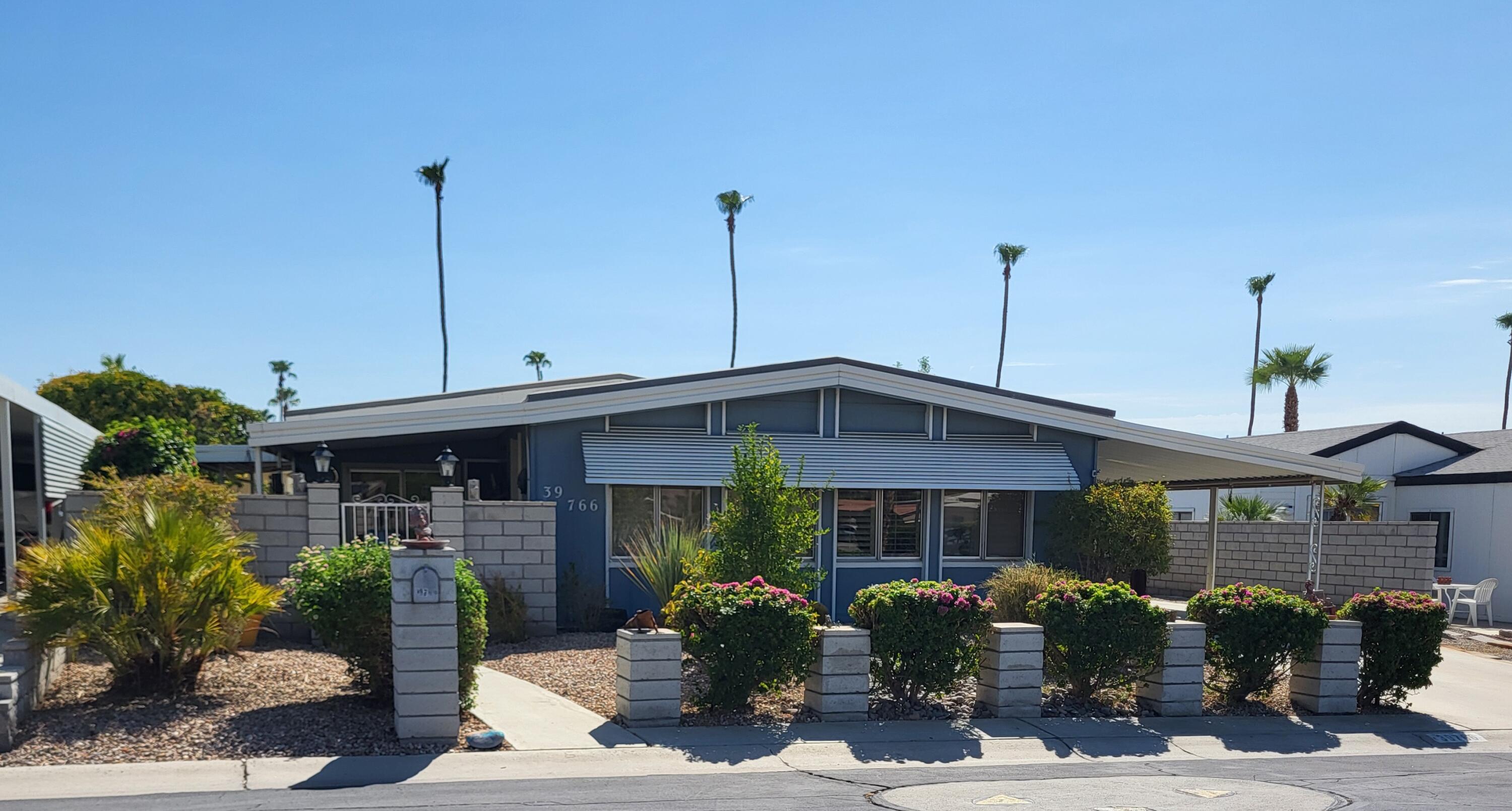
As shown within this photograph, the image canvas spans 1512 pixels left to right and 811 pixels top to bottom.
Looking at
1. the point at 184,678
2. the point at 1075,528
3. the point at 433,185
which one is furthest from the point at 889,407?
the point at 433,185

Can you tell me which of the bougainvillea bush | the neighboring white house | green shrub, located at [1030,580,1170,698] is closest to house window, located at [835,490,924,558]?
green shrub, located at [1030,580,1170,698]

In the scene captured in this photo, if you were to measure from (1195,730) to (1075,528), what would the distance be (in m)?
6.38

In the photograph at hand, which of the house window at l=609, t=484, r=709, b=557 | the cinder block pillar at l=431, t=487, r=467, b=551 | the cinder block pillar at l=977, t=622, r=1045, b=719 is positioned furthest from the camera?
the house window at l=609, t=484, r=709, b=557

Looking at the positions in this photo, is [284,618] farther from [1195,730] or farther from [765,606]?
[1195,730]

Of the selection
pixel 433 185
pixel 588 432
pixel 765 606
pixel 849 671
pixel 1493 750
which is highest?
pixel 433 185

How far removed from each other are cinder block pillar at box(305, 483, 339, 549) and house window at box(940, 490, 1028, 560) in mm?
8743

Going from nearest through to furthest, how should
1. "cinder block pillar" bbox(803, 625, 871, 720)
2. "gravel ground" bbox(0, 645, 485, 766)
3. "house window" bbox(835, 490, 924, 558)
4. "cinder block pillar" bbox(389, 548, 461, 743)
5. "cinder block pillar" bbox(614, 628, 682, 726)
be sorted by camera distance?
"gravel ground" bbox(0, 645, 485, 766) < "cinder block pillar" bbox(389, 548, 461, 743) < "cinder block pillar" bbox(614, 628, 682, 726) < "cinder block pillar" bbox(803, 625, 871, 720) < "house window" bbox(835, 490, 924, 558)

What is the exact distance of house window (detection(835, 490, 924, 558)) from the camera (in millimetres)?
15898

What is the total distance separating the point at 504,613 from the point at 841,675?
4989mm

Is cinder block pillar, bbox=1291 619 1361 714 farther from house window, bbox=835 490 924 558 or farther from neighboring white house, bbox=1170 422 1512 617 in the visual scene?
neighboring white house, bbox=1170 422 1512 617

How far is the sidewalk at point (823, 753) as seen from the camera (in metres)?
6.84

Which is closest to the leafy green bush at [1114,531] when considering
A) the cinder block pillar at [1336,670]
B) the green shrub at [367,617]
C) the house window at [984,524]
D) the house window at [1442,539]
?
the house window at [984,524]

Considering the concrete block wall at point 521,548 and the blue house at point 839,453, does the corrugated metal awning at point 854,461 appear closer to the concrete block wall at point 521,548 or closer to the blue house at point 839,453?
the blue house at point 839,453

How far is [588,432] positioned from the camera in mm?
14734
